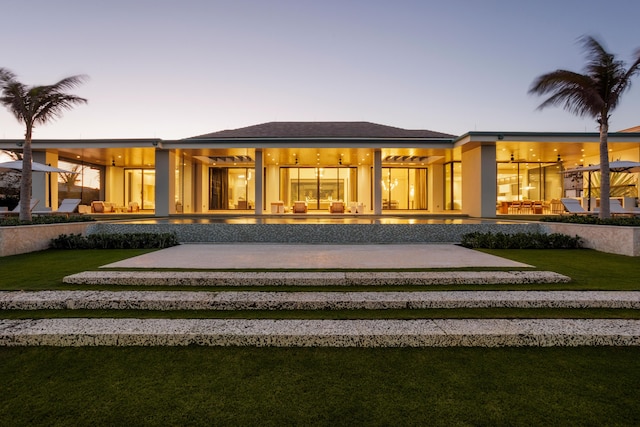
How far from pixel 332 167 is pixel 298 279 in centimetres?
1834

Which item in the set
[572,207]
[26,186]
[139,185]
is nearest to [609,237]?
[572,207]

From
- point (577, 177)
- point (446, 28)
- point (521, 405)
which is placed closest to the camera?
point (521, 405)

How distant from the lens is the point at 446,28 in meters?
17.3

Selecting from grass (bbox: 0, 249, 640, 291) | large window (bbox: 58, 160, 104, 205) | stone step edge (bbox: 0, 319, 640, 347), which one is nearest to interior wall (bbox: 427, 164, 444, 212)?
grass (bbox: 0, 249, 640, 291)

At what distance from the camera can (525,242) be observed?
9250 mm

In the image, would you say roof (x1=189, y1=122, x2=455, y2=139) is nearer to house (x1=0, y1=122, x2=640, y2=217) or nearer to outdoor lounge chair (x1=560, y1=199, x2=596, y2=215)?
house (x1=0, y1=122, x2=640, y2=217)

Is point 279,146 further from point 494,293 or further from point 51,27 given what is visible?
point 494,293

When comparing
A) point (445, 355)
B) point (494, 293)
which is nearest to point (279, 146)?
point (494, 293)

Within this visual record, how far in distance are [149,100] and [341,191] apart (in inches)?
576

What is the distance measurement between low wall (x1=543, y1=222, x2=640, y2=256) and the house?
6337 millimetres

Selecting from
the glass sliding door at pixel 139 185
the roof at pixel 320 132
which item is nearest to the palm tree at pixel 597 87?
the roof at pixel 320 132

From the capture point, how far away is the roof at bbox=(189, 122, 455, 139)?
1859cm

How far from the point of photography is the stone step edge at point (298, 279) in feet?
17.2

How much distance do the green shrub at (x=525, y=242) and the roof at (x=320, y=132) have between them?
32.7ft
